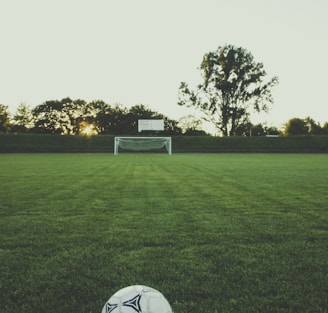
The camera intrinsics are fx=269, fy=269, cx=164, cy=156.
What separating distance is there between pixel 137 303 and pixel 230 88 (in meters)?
52.2

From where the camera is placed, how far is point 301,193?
7285mm

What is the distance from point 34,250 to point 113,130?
223ft

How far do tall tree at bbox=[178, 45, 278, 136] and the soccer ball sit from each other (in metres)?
51.1

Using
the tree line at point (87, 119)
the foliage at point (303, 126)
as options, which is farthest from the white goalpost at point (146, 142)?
the foliage at point (303, 126)

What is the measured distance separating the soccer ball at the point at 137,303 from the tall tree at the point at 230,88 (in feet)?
168

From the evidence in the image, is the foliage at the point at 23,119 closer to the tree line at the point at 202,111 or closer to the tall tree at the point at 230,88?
the tree line at the point at 202,111

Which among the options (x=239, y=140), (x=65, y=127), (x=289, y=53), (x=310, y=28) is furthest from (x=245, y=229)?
(x=65, y=127)

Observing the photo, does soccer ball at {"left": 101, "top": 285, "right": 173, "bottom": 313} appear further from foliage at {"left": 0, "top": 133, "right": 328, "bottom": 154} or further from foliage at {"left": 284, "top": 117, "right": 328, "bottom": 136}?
foliage at {"left": 284, "top": 117, "right": 328, "bottom": 136}

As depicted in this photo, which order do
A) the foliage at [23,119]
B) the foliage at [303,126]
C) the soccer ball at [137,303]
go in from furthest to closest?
the foliage at [303,126] < the foliage at [23,119] < the soccer ball at [137,303]

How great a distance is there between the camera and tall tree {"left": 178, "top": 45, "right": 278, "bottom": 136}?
5047 cm

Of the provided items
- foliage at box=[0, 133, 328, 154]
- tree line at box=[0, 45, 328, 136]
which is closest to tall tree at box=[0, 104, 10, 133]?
tree line at box=[0, 45, 328, 136]

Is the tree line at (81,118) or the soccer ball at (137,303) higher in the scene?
the tree line at (81,118)

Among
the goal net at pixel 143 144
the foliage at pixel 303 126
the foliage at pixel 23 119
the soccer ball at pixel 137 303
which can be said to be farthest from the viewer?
the foliage at pixel 303 126

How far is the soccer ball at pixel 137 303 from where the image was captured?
1562mm
